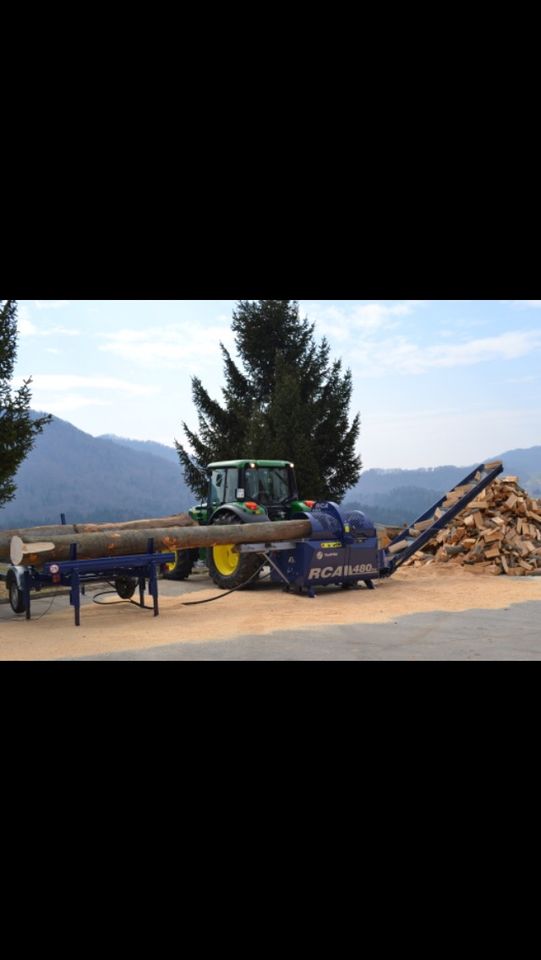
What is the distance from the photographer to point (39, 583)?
34.5ft

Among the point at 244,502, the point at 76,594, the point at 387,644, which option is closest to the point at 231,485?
the point at 244,502

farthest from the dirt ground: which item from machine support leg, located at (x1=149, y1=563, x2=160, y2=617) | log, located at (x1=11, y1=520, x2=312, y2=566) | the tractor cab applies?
the tractor cab

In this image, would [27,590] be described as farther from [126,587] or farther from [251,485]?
[251,485]

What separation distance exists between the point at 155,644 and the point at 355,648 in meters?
2.07

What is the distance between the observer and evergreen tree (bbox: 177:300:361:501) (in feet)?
77.3

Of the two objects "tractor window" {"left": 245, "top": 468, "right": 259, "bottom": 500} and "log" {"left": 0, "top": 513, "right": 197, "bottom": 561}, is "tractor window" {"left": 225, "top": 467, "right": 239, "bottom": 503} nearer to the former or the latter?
"tractor window" {"left": 245, "top": 468, "right": 259, "bottom": 500}

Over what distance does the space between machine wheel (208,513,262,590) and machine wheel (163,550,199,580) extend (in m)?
1.44

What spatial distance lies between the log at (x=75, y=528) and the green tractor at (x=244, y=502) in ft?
2.59

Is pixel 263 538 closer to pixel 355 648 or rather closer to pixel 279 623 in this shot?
pixel 279 623

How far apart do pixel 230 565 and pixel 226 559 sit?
0.48ft

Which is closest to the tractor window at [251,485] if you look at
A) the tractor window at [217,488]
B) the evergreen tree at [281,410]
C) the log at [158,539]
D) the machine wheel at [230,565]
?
the tractor window at [217,488]

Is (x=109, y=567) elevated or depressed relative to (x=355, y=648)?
elevated

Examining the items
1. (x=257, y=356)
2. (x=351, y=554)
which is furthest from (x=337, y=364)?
(x=351, y=554)

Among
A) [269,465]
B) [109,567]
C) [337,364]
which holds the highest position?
[337,364]
